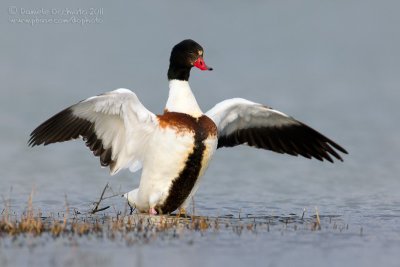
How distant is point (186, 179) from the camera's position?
11906 mm

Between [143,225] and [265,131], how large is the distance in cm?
274

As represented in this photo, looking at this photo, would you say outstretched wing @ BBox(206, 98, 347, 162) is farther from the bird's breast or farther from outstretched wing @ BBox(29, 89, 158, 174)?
outstretched wing @ BBox(29, 89, 158, 174)

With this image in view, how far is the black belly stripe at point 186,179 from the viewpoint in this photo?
11.7 metres

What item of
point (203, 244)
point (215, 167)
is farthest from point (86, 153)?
point (203, 244)

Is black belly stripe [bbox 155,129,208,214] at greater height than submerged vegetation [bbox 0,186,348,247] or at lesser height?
greater

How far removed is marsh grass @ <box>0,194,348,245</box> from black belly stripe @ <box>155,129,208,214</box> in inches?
7.3

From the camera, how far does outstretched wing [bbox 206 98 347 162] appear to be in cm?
1241

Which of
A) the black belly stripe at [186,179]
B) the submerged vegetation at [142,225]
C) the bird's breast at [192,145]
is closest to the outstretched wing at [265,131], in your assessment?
the bird's breast at [192,145]

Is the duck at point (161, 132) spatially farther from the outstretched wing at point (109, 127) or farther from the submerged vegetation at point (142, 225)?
the submerged vegetation at point (142, 225)

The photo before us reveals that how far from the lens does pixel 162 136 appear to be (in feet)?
38.1

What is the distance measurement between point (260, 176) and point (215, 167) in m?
1.00

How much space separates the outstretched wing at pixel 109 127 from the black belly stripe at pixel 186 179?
53cm

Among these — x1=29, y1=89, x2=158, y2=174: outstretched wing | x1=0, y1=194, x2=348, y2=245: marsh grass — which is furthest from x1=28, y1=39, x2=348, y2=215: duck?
x1=0, y1=194, x2=348, y2=245: marsh grass

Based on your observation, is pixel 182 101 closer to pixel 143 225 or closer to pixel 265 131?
pixel 265 131
